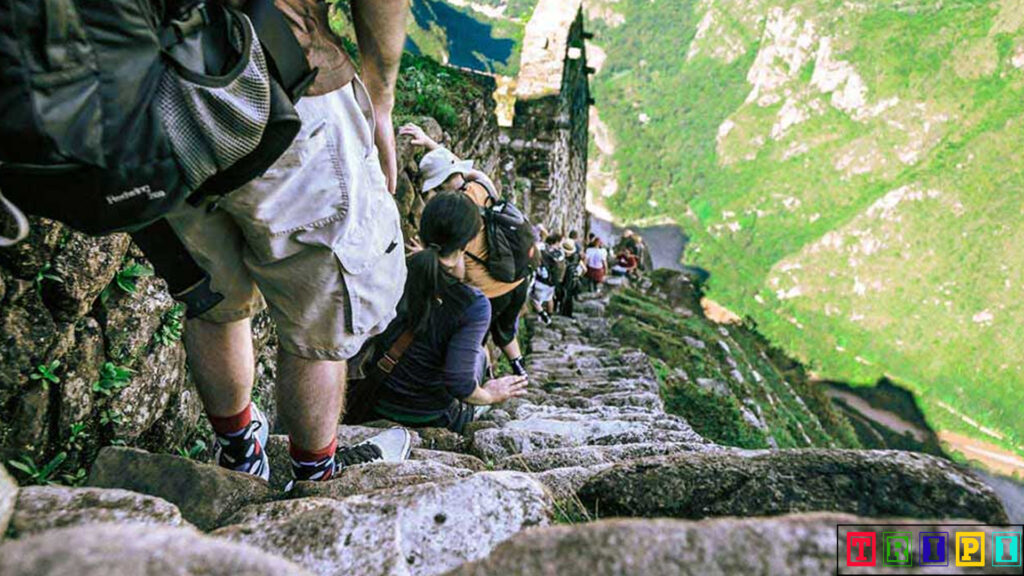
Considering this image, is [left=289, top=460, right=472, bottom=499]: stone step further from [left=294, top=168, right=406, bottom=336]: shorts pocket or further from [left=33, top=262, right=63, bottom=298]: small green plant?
[left=33, top=262, right=63, bottom=298]: small green plant

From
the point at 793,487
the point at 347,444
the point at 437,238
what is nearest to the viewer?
the point at 793,487

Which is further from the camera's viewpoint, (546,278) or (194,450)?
(546,278)

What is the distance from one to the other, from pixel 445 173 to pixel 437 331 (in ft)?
4.41

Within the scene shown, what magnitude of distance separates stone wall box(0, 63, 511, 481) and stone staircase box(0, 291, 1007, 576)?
300 mm

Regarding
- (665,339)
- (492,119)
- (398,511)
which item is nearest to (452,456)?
(398,511)

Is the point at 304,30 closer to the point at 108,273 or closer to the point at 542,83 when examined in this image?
the point at 108,273

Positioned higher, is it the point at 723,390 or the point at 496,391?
the point at 723,390

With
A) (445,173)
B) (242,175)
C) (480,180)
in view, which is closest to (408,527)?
(242,175)

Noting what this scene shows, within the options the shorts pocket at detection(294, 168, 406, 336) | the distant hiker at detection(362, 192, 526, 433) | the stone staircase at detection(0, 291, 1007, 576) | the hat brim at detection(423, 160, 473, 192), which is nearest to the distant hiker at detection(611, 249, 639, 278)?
the hat brim at detection(423, 160, 473, 192)

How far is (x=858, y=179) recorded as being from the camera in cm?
6781

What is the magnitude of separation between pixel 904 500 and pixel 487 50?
1937cm

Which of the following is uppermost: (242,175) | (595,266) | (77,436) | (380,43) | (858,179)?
(858,179)

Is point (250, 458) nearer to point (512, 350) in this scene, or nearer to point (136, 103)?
point (136, 103)

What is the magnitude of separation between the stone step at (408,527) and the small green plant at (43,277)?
39.9 inches
